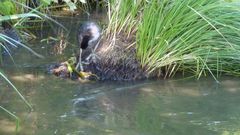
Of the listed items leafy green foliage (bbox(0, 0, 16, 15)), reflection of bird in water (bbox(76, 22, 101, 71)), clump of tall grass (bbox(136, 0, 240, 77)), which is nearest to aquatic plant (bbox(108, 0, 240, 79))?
clump of tall grass (bbox(136, 0, 240, 77))

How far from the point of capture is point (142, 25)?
14.9 ft

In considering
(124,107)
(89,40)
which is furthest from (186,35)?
(124,107)

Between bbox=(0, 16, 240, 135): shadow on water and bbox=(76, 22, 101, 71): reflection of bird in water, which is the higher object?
bbox=(76, 22, 101, 71): reflection of bird in water

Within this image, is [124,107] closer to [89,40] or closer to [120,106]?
[120,106]

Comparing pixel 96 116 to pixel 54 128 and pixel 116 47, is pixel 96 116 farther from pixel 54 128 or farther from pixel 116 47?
pixel 116 47

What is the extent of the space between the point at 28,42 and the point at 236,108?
8.22 ft

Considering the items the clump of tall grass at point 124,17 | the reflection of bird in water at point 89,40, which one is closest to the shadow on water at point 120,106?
the reflection of bird in water at point 89,40

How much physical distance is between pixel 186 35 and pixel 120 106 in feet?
3.44

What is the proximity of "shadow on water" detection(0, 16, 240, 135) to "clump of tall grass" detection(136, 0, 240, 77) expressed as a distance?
7.5 inches

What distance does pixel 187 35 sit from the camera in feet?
15.1

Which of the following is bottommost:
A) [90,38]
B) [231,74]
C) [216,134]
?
[216,134]

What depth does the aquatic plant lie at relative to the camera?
4551mm

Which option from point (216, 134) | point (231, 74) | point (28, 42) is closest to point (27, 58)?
point (28, 42)

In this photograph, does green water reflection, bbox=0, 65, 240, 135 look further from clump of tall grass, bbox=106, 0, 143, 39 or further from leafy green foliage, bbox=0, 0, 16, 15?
leafy green foliage, bbox=0, 0, 16, 15
